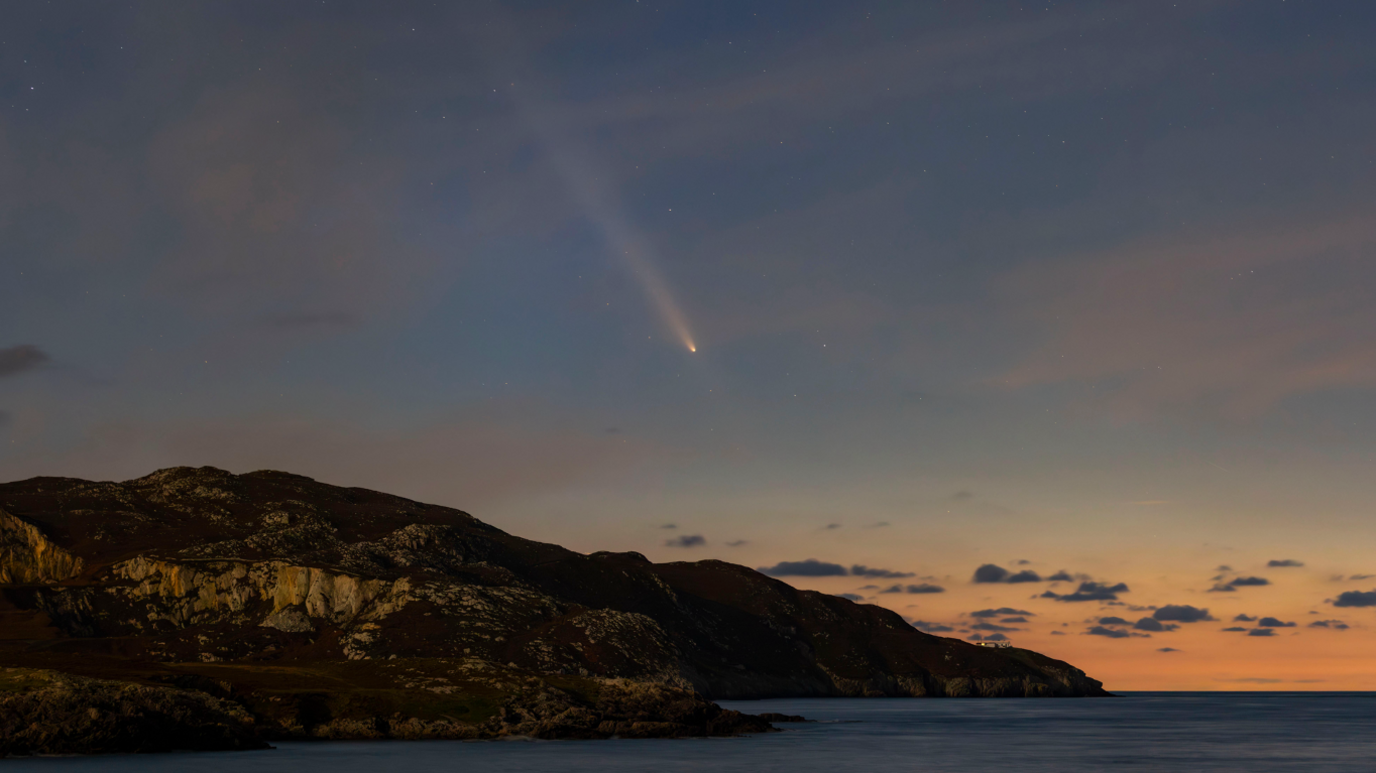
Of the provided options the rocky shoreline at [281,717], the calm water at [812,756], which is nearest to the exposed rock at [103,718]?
the rocky shoreline at [281,717]

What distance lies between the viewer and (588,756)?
368 ft

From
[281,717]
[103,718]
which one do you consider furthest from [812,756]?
[103,718]

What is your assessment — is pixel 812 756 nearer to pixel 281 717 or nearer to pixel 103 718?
pixel 281 717

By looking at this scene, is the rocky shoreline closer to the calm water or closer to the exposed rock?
the exposed rock

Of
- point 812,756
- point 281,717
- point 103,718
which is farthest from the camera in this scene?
point 281,717

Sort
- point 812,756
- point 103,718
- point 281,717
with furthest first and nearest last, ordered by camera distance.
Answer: point 281,717 → point 812,756 → point 103,718

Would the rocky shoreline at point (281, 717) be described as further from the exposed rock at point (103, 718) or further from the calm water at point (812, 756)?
the calm water at point (812, 756)

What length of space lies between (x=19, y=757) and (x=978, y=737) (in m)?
125

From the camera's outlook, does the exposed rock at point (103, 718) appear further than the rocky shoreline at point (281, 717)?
No

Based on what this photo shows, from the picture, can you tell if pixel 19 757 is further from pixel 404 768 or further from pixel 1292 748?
pixel 1292 748

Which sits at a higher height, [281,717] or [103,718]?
[281,717]

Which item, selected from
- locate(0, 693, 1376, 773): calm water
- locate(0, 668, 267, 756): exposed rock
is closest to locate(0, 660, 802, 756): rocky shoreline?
locate(0, 668, 267, 756): exposed rock

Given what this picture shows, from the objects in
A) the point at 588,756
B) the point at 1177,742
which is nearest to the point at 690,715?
the point at 588,756

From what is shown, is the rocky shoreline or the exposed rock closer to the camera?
the exposed rock
